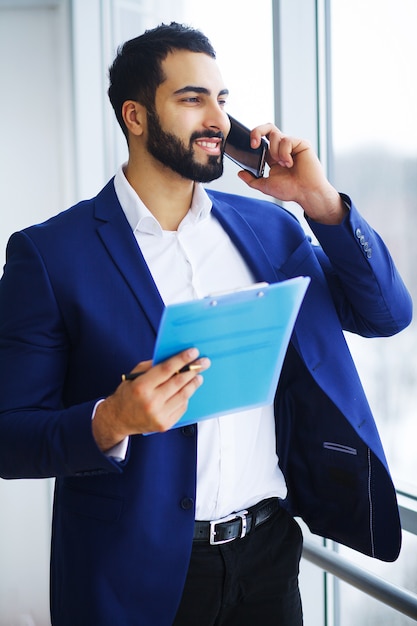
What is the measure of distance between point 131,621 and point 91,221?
2.75ft

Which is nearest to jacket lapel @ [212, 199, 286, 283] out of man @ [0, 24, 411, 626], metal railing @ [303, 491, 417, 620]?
man @ [0, 24, 411, 626]

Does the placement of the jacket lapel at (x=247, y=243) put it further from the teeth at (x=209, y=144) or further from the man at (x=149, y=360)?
the teeth at (x=209, y=144)

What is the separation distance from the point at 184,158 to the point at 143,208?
0.14 m

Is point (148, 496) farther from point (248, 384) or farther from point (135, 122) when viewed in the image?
point (135, 122)

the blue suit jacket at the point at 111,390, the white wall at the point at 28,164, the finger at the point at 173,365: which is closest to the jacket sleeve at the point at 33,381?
the blue suit jacket at the point at 111,390

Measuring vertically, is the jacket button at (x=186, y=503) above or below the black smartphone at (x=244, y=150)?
below

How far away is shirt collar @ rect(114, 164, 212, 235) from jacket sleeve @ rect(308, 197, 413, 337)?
0.26 metres

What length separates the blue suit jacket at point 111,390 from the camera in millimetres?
1531

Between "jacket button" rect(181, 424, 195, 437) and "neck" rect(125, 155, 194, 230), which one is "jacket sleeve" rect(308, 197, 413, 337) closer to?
"neck" rect(125, 155, 194, 230)

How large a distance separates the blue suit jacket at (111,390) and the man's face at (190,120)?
0.60 feet

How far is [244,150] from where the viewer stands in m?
1.78

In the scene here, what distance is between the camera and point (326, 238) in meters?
1.65

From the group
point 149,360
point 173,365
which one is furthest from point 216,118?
point 173,365

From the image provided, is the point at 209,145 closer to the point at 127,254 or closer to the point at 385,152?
the point at 127,254
